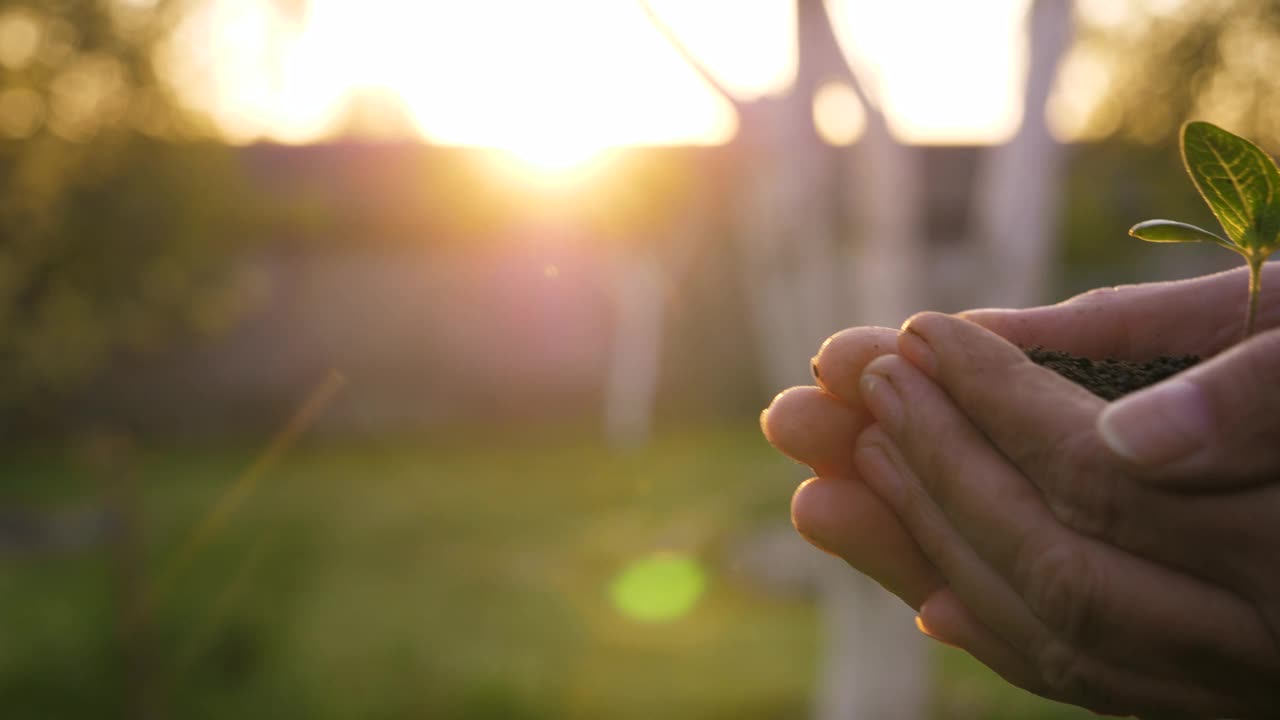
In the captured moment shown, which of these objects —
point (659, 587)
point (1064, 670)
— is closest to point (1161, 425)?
point (1064, 670)

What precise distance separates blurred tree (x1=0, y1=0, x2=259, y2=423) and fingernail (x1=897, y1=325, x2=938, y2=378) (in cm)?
500

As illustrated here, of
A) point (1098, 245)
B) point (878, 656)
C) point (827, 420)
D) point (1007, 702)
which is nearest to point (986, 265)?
point (878, 656)

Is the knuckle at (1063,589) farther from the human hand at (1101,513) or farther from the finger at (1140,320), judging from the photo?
the finger at (1140,320)

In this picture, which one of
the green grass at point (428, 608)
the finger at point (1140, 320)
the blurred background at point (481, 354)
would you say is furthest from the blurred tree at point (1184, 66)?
the finger at point (1140, 320)

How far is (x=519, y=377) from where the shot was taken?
14.4m

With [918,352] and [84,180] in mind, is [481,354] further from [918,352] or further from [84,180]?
[918,352]

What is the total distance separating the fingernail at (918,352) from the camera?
1.13 meters

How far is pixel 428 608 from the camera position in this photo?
668 centimetres

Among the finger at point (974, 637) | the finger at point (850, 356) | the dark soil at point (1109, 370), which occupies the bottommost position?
the finger at point (974, 637)

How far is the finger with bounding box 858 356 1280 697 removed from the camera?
3.19ft

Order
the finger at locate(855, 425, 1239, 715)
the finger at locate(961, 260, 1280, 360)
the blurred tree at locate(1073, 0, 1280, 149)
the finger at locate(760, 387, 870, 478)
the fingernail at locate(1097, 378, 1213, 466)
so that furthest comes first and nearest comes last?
the blurred tree at locate(1073, 0, 1280, 149) → the finger at locate(961, 260, 1280, 360) → the finger at locate(760, 387, 870, 478) → the finger at locate(855, 425, 1239, 715) → the fingernail at locate(1097, 378, 1213, 466)

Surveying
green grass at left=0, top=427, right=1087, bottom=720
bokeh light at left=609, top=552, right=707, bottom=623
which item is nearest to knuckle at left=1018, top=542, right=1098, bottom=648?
green grass at left=0, top=427, right=1087, bottom=720

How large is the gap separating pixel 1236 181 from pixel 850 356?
18.7 inches

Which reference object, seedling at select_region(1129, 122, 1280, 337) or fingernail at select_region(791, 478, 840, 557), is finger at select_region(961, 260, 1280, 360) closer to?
seedling at select_region(1129, 122, 1280, 337)
